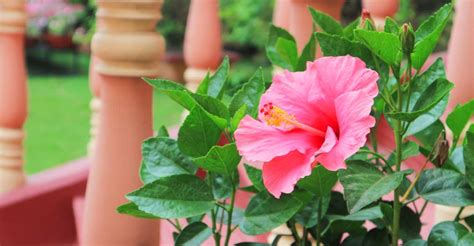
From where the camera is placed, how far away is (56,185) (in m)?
2.21

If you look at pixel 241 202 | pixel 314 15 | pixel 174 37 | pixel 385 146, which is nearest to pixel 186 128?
pixel 314 15

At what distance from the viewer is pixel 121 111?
1.21 m

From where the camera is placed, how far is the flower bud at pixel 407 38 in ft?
2.86

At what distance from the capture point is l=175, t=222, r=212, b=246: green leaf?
3.34ft

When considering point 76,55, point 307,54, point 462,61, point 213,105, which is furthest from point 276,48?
point 76,55

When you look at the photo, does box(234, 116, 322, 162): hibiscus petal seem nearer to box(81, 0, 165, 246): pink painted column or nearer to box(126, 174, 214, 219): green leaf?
box(126, 174, 214, 219): green leaf

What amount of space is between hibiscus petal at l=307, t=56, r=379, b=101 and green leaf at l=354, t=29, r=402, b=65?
2cm

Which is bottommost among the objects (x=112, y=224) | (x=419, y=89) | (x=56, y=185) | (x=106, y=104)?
(x=56, y=185)

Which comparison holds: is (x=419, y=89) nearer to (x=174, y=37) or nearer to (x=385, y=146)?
(x=385, y=146)

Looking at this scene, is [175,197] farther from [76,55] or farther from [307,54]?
[76,55]

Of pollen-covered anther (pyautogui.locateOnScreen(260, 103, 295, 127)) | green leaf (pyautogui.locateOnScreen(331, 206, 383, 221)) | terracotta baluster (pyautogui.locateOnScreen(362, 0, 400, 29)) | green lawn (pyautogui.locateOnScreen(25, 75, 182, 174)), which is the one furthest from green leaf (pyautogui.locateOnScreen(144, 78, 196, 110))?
green lawn (pyautogui.locateOnScreen(25, 75, 182, 174))

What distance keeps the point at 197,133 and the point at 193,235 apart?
0.13 meters

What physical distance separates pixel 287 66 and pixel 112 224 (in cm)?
32

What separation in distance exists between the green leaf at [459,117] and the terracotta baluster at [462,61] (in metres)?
0.46
